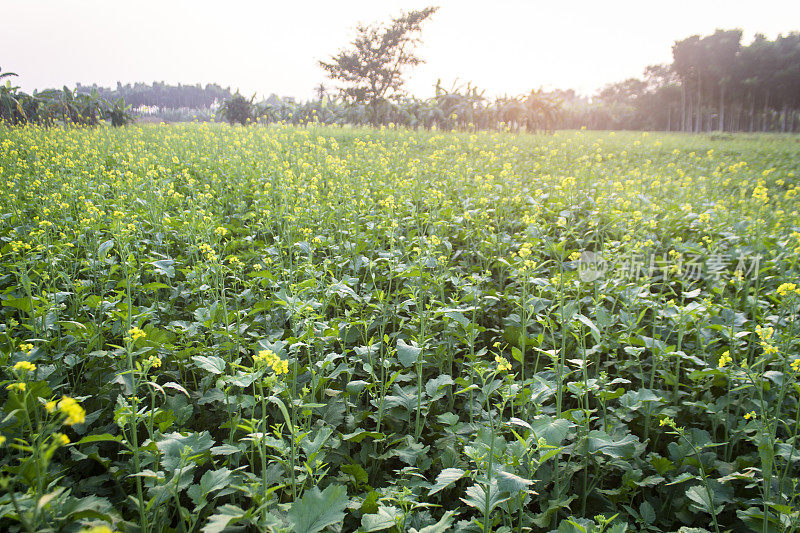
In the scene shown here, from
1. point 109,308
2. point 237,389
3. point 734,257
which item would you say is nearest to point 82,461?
point 237,389

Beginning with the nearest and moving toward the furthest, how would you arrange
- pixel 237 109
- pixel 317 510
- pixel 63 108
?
pixel 317 510, pixel 63 108, pixel 237 109

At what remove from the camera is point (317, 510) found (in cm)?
134

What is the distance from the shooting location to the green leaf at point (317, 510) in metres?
1.30

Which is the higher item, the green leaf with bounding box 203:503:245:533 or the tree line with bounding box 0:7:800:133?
the tree line with bounding box 0:7:800:133

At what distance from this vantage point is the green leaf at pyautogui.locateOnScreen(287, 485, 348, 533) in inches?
51.0

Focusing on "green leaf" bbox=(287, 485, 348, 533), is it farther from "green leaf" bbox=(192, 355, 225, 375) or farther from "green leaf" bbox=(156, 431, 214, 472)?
"green leaf" bbox=(192, 355, 225, 375)

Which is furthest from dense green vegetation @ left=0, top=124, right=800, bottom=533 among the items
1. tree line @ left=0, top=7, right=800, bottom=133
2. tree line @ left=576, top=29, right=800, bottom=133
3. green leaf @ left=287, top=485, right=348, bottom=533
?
tree line @ left=576, top=29, right=800, bottom=133

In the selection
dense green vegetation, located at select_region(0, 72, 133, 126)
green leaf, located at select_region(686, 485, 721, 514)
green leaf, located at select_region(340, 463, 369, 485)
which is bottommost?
green leaf, located at select_region(686, 485, 721, 514)

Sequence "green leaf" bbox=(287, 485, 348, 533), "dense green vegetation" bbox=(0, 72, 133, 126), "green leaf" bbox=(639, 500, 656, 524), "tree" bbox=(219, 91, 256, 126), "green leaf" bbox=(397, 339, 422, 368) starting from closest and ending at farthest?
"green leaf" bbox=(287, 485, 348, 533) < "green leaf" bbox=(639, 500, 656, 524) < "green leaf" bbox=(397, 339, 422, 368) < "dense green vegetation" bbox=(0, 72, 133, 126) < "tree" bbox=(219, 91, 256, 126)

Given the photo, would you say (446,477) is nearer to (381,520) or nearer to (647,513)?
(381,520)

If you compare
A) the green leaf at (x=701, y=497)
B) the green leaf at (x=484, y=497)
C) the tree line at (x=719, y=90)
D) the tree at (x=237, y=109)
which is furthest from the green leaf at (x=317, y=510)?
the tree line at (x=719, y=90)

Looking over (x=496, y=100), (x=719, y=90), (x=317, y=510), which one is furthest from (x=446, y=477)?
(x=719, y=90)

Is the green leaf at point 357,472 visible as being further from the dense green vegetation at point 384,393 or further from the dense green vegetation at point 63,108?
the dense green vegetation at point 63,108

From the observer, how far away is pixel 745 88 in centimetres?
4238
